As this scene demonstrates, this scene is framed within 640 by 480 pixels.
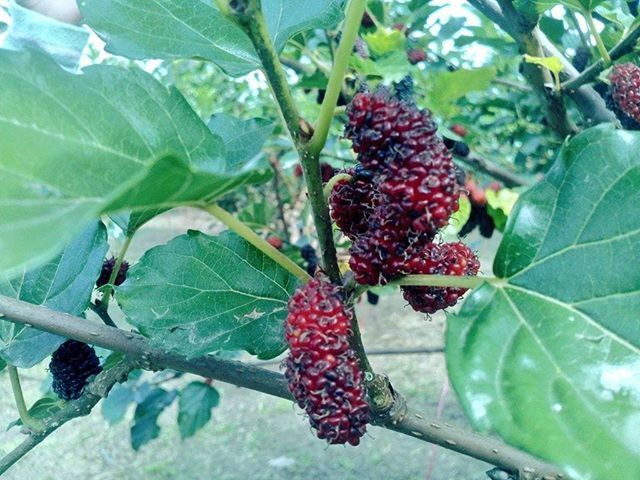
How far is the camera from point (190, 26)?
1.73 feet

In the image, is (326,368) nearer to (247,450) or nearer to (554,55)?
(554,55)

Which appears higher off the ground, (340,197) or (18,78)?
(18,78)

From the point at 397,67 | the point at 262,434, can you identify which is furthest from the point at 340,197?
the point at 262,434

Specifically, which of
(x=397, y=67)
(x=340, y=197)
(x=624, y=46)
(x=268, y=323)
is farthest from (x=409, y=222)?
(x=397, y=67)

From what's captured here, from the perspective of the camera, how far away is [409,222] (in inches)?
15.9

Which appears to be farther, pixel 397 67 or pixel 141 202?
pixel 397 67

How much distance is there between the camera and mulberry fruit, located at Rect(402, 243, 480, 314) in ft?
1.44

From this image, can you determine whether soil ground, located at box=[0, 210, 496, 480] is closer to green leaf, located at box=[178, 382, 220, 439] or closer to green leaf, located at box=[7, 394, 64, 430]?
green leaf, located at box=[178, 382, 220, 439]

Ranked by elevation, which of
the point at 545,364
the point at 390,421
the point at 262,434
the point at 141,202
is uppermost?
the point at 141,202

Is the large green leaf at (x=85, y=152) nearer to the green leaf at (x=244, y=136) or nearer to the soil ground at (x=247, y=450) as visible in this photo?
the green leaf at (x=244, y=136)

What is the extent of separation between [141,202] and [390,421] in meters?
0.30

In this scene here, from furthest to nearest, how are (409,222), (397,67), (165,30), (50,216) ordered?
(397,67)
(165,30)
(409,222)
(50,216)

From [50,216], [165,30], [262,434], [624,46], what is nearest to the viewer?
[50,216]

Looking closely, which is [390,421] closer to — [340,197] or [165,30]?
[340,197]
